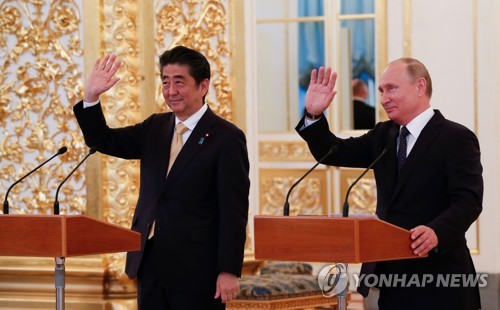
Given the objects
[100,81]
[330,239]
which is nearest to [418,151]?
[330,239]

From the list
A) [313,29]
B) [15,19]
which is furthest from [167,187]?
[313,29]

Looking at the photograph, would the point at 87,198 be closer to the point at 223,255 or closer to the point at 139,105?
the point at 139,105

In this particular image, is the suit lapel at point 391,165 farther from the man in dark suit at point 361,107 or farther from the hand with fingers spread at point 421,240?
the man in dark suit at point 361,107

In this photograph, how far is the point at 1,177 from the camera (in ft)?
17.8

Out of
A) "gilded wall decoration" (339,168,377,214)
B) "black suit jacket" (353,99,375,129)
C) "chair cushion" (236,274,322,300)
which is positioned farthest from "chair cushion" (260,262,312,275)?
"black suit jacket" (353,99,375,129)

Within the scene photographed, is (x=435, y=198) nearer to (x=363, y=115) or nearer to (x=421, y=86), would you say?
(x=421, y=86)

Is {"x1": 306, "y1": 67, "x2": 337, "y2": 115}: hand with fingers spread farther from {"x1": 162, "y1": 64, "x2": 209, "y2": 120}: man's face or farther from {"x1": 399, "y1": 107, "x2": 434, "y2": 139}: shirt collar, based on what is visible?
{"x1": 162, "y1": 64, "x2": 209, "y2": 120}: man's face

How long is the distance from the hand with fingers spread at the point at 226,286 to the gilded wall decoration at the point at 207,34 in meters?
2.03

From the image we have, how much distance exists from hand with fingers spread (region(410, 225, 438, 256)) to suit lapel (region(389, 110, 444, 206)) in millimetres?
300

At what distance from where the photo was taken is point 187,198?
145 inches

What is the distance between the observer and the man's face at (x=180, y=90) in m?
3.70

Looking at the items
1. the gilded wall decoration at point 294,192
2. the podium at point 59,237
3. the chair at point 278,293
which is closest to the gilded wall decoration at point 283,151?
the gilded wall decoration at point 294,192

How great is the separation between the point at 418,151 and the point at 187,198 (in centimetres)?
84

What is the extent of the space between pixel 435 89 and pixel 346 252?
4.90 meters
